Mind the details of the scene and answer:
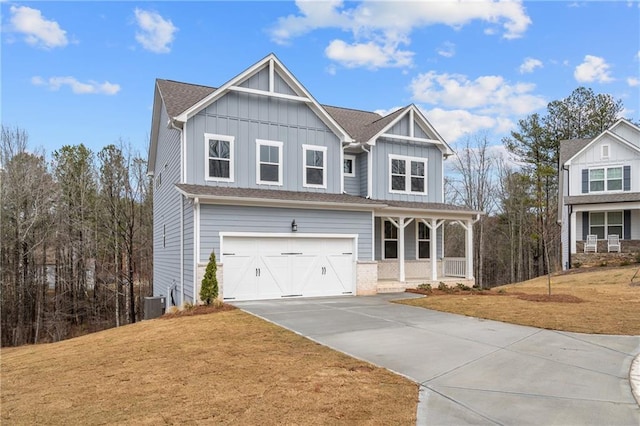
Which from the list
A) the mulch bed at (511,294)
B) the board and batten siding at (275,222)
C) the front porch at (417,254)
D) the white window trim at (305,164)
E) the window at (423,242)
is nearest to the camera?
the board and batten siding at (275,222)

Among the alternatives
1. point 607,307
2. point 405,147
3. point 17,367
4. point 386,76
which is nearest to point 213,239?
point 17,367

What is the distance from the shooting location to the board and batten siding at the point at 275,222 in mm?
13844

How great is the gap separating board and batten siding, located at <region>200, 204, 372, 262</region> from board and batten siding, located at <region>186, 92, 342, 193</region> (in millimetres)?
1311

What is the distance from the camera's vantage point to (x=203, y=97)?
15.8m

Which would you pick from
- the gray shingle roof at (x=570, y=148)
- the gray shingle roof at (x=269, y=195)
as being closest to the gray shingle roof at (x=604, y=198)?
the gray shingle roof at (x=570, y=148)

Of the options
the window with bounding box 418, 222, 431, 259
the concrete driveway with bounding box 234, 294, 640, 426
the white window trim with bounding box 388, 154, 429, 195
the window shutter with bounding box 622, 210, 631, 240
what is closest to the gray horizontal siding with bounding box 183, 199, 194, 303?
the concrete driveway with bounding box 234, 294, 640, 426

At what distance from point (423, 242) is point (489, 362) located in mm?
13667

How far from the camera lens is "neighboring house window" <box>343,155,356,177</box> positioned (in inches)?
755

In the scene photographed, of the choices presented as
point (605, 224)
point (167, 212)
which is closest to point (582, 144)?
point (605, 224)

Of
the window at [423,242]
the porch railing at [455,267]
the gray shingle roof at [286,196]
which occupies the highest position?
→ the gray shingle roof at [286,196]

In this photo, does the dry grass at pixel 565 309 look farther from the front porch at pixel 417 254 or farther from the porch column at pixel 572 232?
the porch column at pixel 572 232

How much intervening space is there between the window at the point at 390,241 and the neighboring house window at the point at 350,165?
2.59 meters

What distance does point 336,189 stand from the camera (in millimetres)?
17266

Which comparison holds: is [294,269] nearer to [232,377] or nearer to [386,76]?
[232,377]
